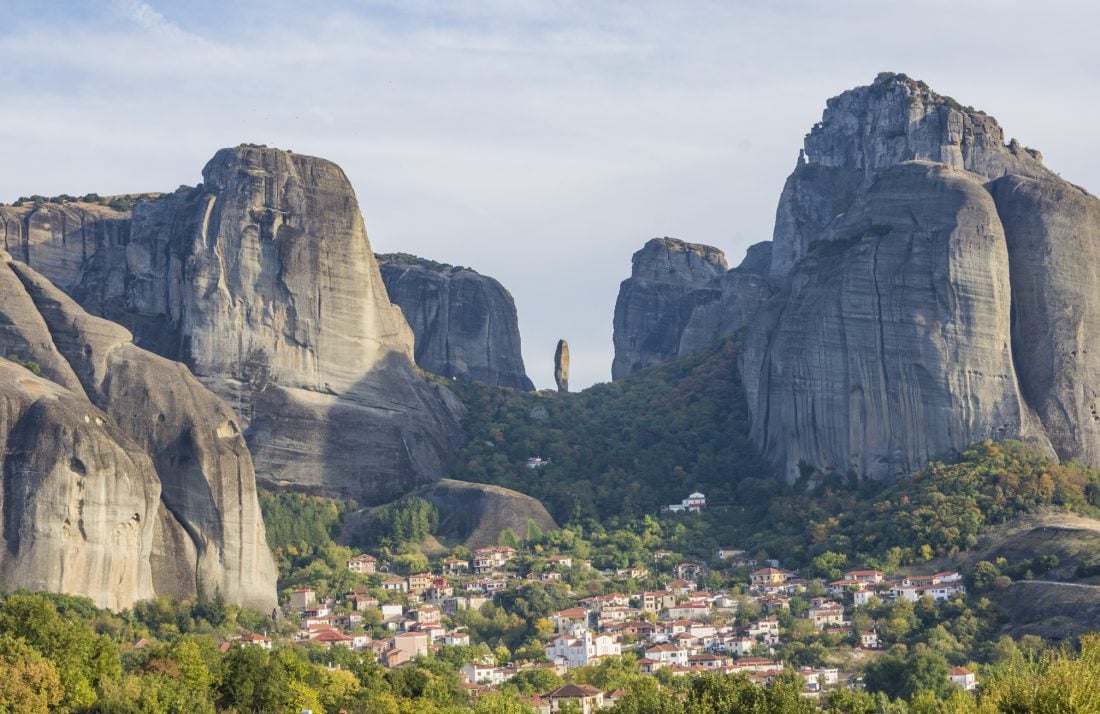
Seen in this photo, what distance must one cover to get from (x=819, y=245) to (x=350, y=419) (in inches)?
1077

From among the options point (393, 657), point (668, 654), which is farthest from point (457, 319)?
point (393, 657)

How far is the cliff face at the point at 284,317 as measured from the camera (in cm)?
12512

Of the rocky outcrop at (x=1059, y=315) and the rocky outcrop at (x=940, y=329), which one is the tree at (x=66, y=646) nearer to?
the rocky outcrop at (x=940, y=329)

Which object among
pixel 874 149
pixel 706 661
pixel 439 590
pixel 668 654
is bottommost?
pixel 706 661

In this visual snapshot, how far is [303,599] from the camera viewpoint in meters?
112

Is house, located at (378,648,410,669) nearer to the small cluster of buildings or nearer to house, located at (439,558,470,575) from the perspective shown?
the small cluster of buildings

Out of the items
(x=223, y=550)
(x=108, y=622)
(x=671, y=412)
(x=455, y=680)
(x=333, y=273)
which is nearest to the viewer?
(x=455, y=680)

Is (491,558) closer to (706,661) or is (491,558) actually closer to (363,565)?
(363,565)

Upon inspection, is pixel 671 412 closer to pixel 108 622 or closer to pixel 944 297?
pixel 944 297

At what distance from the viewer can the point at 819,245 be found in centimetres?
13088

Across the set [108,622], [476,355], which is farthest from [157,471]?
[476,355]

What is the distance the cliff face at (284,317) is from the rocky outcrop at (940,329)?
71.4 ft

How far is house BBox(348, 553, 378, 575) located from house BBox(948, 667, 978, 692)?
36.2 metres

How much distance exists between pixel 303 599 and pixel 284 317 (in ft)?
66.2
